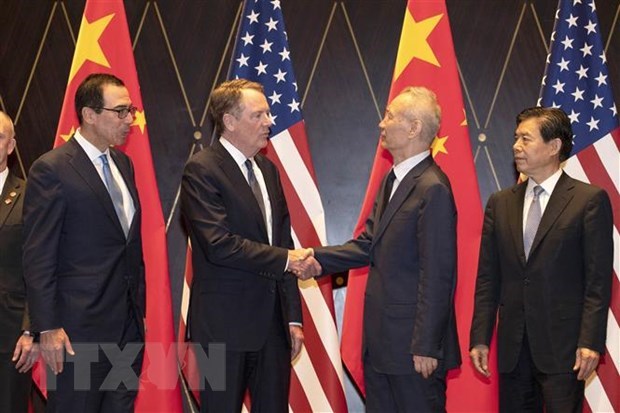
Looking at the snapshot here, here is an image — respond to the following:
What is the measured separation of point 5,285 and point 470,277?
2194 millimetres

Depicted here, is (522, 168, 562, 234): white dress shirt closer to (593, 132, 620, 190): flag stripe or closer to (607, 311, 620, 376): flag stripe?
(593, 132, 620, 190): flag stripe

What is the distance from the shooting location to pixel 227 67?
4914 millimetres

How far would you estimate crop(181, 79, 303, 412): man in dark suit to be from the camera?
3.18 m

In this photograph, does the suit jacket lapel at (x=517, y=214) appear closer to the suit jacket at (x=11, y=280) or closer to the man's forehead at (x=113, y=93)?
the man's forehead at (x=113, y=93)

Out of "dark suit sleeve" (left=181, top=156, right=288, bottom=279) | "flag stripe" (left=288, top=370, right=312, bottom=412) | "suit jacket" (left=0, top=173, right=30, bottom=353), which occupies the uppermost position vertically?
"dark suit sleeve" (left=181, top=156, right=288, bottom=279)

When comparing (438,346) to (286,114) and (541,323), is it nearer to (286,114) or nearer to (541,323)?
(541,323)

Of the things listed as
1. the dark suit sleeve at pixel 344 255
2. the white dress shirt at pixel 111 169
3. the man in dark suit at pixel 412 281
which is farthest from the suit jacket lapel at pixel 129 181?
the man in dark suit at pixel 412 281

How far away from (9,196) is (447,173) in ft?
7.02

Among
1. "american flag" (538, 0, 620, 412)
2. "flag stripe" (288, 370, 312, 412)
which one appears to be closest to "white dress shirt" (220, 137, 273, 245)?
"flag stripe" (288, 370, 312, 412)

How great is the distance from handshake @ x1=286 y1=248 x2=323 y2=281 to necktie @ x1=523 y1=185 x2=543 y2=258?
2.82 ft

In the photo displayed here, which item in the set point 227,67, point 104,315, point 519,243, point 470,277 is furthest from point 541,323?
point 227,67

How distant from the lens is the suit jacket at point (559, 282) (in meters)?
3.27

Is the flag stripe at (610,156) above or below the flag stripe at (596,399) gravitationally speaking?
above

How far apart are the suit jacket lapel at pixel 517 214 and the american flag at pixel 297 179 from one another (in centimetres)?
111
